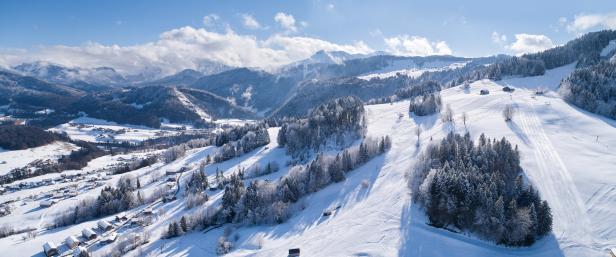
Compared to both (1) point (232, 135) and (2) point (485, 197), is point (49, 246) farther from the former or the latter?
(1) point (232, 135)

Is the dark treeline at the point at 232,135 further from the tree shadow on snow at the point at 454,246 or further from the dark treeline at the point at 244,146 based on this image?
the tree shadow on snow at the point at 454,246

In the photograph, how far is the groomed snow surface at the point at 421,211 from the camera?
2196 inches

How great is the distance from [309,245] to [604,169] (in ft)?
187

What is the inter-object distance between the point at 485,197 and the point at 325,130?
92844 millimetres

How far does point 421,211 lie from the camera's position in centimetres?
6588

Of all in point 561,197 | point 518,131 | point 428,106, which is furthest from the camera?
point 428,106

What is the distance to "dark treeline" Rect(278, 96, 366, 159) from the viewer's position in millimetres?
143750

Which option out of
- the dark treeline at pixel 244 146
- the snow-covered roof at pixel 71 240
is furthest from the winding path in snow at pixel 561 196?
the dark treeline at pixel 244 146

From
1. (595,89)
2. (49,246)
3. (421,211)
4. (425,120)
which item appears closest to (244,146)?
(425,120)

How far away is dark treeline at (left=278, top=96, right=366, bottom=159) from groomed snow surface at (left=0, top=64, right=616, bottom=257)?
52.3ft

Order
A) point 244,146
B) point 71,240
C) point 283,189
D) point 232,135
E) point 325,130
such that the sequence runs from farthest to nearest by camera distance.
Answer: point 232,135 < point 244,146 < point 325,130 < point 283,189 < point 71,240

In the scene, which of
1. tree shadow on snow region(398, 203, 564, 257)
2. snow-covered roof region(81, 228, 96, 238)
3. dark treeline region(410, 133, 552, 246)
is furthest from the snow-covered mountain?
snow-covered roof region(81, 228, 96, 238)

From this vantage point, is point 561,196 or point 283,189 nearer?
point 561,196

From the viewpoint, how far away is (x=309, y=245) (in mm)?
64688
